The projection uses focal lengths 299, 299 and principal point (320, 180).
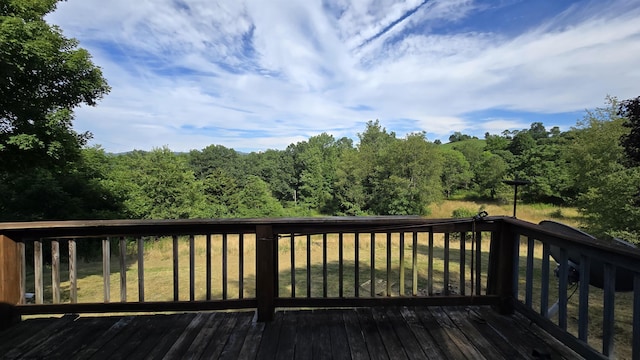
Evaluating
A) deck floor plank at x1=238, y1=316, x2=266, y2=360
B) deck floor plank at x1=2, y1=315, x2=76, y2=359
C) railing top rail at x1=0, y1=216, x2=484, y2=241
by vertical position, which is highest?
railing top rail at x1=0, y1=216, x2=484, y2=241

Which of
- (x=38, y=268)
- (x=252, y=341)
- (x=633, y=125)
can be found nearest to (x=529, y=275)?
(x=252, y=341)

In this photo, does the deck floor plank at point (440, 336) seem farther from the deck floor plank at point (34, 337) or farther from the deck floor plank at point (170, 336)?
the deck floor plank at point (34, 337)

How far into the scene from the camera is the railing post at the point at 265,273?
219cm

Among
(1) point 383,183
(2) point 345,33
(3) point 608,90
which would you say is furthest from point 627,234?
(1) point 383,183

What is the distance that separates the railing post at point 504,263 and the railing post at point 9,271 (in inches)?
140

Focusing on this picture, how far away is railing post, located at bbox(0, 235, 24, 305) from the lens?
209cm

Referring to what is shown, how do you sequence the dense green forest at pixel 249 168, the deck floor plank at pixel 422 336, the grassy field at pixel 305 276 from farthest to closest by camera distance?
the dense green forest at pixel 249 168, the grassy field at pixel 305 276, the deck floor plank at pixel 422 336

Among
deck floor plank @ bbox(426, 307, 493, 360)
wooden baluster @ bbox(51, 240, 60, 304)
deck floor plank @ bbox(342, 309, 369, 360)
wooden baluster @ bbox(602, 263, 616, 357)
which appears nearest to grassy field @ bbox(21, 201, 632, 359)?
deck floor plank @ bbox(426, 307, 493, 360)

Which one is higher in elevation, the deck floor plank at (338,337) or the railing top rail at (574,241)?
the railing top rail at (574,241)

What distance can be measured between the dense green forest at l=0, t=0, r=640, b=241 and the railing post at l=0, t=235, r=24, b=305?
5.30 m

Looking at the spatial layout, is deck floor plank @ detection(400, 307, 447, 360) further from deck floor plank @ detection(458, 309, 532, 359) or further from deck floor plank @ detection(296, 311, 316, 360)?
deck floor plank @ detection(296, 311, 316, 360)

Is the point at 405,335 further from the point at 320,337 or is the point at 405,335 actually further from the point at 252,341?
the point at 252,341

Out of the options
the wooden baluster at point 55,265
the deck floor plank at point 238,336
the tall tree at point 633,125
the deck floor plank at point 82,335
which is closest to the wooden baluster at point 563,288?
the deck floor plank at point 238,336

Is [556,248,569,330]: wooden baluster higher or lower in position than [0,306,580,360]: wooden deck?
higher
